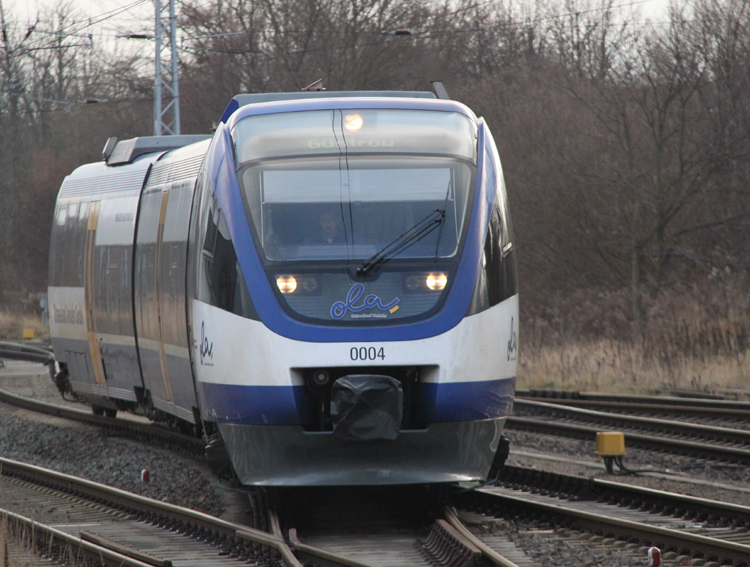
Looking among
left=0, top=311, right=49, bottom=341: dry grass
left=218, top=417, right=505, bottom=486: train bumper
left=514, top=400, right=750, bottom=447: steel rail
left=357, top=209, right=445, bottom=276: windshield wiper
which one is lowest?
left=0, top=311, right=49, bottom=341: dry grass

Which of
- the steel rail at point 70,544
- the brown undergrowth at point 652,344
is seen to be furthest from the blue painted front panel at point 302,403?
the brown undergrowth at point 652,344

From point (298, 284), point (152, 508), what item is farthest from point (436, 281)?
point (152, 508)

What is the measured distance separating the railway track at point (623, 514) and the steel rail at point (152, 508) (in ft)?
5.74

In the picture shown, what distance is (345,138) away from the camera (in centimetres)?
820

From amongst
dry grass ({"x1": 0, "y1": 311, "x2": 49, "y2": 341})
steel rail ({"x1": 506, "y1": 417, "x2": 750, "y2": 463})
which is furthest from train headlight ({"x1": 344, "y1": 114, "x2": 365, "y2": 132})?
dry grass ({"x1": 0, "y1": 311, "x2": 49, "y2": 341})

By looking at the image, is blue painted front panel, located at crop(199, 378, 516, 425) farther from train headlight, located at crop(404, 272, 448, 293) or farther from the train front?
train headlight, located at crop(404, 272, 448, 293)

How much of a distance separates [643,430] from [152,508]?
6750mm

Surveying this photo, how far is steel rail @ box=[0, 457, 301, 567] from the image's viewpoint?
7.12m

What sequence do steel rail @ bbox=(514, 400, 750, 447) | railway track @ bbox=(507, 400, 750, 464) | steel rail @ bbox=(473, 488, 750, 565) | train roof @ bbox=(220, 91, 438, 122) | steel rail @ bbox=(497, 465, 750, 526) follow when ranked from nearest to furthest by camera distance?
1. steel rail @ bbox=(473, 488, 750, 565)
2. steel rail @ bbox=(497, 465, 750, 526)
3. train roof @ bbox=(220, 91, 438, 122)
4. railway track @ bbox=(507, 400, 750, 464)
5. steel rail @ bbox=(514, 400, 750, 447)

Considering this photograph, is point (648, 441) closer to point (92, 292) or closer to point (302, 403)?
point (302, 403)

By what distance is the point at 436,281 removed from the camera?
754 cm

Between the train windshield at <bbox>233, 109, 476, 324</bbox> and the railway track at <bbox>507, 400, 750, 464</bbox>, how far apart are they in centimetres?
489

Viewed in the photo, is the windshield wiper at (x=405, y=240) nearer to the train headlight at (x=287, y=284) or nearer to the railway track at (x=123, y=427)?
the train headlight at (x=287, y=284)

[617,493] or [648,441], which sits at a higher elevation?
[617,493]
